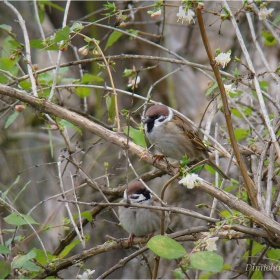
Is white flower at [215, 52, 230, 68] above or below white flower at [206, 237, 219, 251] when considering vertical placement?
above

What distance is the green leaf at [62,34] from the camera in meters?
2.26

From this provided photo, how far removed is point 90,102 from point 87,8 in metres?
1.04

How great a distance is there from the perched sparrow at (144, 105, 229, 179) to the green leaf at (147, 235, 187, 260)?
1506mm

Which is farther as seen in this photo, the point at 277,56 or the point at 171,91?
the point at 277,56

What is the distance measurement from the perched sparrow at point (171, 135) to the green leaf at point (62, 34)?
1077mm

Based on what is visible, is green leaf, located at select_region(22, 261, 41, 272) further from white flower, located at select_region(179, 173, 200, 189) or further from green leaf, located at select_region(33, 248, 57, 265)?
white flower, located at select_region(179, 173, 200, 189)

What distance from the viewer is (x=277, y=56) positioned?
18.9ft

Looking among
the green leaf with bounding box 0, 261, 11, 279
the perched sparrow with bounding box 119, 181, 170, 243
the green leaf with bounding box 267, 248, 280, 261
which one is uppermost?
the green leaf with bounding box 0, 261, 11, 279

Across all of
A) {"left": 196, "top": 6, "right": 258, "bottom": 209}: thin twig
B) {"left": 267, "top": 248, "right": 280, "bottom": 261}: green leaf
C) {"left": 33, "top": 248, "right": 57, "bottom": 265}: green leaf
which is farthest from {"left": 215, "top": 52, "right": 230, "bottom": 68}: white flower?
{"left": 33, "top": 248, "right": 57, "bottom": 265}: green leaf

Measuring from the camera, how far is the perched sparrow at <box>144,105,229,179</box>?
10.8 feet

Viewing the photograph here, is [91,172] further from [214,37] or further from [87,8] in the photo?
[214,37]

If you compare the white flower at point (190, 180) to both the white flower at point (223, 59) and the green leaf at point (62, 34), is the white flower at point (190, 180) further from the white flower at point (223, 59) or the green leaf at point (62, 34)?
the green leaf at point (62, 34)

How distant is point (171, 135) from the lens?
3375mm

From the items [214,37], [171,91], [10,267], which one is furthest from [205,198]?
[214,37]
